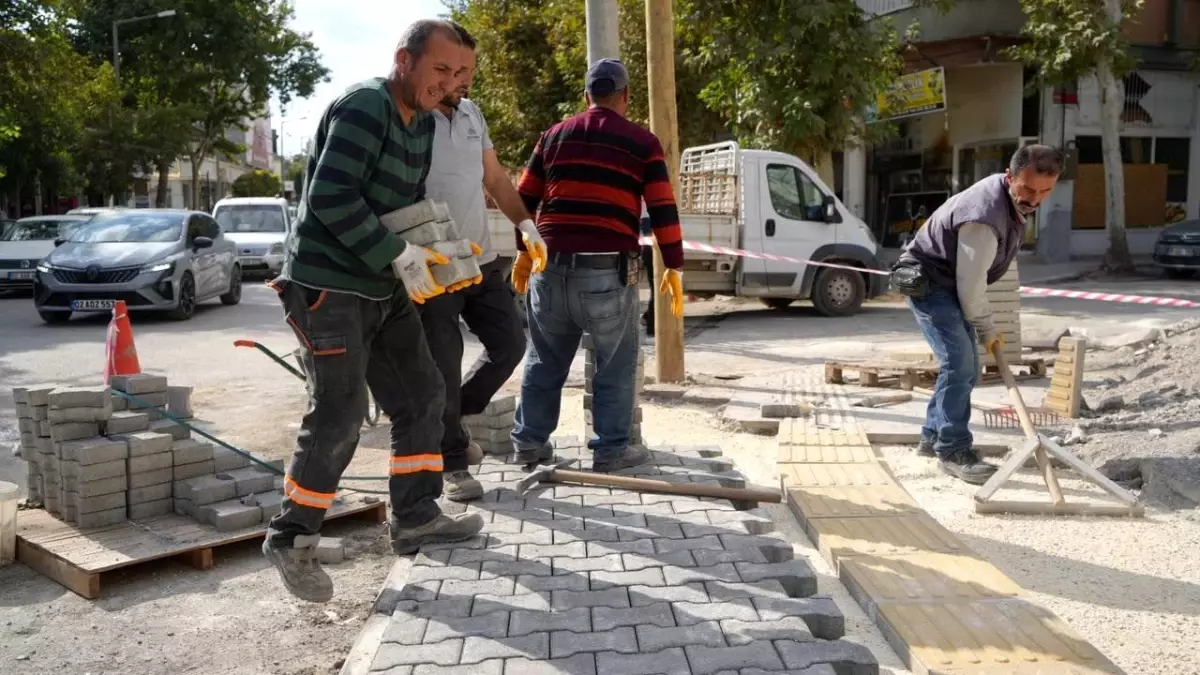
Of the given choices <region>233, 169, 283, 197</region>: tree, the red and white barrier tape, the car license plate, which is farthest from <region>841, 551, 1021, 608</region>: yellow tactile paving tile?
<region>233, 169, 283, 197</region>: tree

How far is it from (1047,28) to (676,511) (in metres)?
18.9

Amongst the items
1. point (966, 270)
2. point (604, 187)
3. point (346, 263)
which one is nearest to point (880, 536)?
point (966, 270)

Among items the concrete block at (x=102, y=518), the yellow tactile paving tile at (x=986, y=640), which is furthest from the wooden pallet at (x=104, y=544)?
the yellow tactile paving tile at (x=986, y=640)

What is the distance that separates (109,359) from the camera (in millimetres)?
7555

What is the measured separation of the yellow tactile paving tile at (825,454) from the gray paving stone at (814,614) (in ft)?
8.61

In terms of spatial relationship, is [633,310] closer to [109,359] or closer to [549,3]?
[109,359]

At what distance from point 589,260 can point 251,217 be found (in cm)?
1854

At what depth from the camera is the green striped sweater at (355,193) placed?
3.63 metres

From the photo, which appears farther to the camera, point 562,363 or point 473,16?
point 473,16

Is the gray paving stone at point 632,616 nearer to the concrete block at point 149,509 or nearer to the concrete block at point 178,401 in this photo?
the concrete block at point 149,509

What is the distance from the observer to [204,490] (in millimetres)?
4996

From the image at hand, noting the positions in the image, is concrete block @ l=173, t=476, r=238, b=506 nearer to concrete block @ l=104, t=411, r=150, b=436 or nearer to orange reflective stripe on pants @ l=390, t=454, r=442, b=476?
concrete block @ l=104, t=411, r=150, b=436

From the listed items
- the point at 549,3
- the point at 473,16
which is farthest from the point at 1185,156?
the point at 473,16

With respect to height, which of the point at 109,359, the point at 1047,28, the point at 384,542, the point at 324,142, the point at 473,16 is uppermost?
the point at 473,16
